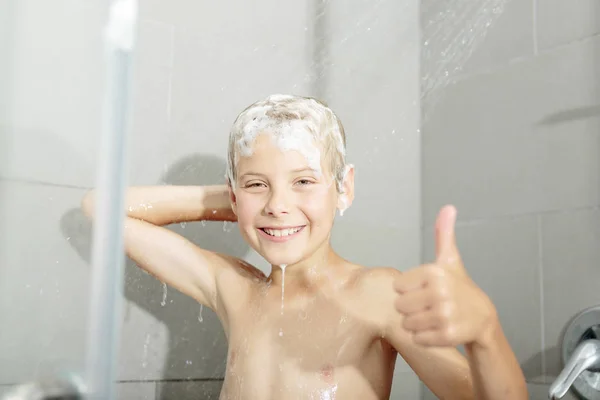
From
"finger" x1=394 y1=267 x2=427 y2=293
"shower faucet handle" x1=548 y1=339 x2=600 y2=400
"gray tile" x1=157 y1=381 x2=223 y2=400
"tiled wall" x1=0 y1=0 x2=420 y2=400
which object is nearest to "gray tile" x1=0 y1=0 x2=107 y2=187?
"tiled wall" x1=0 y1=0 x2=420 y2=400

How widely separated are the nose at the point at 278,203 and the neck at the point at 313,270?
10cm

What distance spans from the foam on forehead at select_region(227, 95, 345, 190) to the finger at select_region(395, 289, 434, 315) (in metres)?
0.36

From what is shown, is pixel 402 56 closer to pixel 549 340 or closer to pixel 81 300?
pixel 549 340

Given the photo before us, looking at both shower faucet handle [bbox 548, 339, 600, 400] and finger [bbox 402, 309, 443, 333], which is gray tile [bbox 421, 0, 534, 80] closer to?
shower faucet handle [bbox 548, 339, 600, 400]

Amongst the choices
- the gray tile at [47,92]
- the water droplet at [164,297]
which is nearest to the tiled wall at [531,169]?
the water droplet at [164,297]

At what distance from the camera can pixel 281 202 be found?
35.4 inches

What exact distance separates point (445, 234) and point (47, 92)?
1.33 feet

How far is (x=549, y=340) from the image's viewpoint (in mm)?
1192

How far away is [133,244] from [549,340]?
2.41ft

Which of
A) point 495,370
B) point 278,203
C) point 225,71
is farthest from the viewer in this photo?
point 225,71

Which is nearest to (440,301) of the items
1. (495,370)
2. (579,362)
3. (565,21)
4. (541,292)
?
(495,370)

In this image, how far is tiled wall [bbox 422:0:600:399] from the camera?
3.84 feet

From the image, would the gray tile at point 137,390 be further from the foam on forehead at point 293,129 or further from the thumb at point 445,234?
→ the thumb at point 445,234

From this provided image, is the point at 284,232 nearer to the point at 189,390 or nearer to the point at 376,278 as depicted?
the point at 376,278
